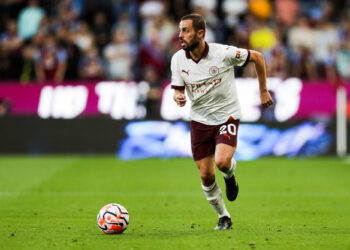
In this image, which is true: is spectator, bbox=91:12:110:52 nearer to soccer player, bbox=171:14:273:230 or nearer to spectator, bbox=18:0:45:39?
spectator, bbox=18:0:45:39

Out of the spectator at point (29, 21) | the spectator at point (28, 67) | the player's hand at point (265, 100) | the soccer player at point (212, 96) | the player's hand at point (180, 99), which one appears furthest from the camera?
the spectator at point (29, 21)

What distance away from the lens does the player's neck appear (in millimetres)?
7883

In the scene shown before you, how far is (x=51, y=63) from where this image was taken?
63.4ft

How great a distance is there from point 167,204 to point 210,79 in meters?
2.96

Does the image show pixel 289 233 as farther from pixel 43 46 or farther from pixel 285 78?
pixel 43 46

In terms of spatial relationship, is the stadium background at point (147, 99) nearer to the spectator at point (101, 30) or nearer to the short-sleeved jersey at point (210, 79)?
the spectator at point (101, 30)

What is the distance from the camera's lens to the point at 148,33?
20547 millimetres

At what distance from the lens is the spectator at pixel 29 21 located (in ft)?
67.9

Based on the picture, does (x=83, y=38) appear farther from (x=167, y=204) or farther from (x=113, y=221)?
(x=113, y=221)

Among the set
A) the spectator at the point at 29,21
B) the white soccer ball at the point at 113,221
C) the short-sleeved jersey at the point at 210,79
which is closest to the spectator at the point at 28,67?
the spectator at the point at 29,21

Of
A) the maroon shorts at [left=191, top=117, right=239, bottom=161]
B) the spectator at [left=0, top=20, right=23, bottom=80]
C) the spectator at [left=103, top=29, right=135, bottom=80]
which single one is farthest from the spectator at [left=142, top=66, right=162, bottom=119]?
the maroon shorts at [left=191, top=117, right=239, bottom=161]

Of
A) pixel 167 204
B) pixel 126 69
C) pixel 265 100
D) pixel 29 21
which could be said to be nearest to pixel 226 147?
pixel 265 100

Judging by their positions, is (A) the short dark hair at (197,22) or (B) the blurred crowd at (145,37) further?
(B) the blurred crowd at (145,37)

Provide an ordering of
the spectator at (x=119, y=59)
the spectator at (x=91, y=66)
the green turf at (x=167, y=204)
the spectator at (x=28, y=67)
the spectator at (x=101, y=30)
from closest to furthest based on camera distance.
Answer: the green turf at (x=167, y=204) → the spectator at (x=91, y=66) → the spectator at (x=28, y=67) → the spectator at (x=119, y=59) → the spectator at (x=101, y=30)
